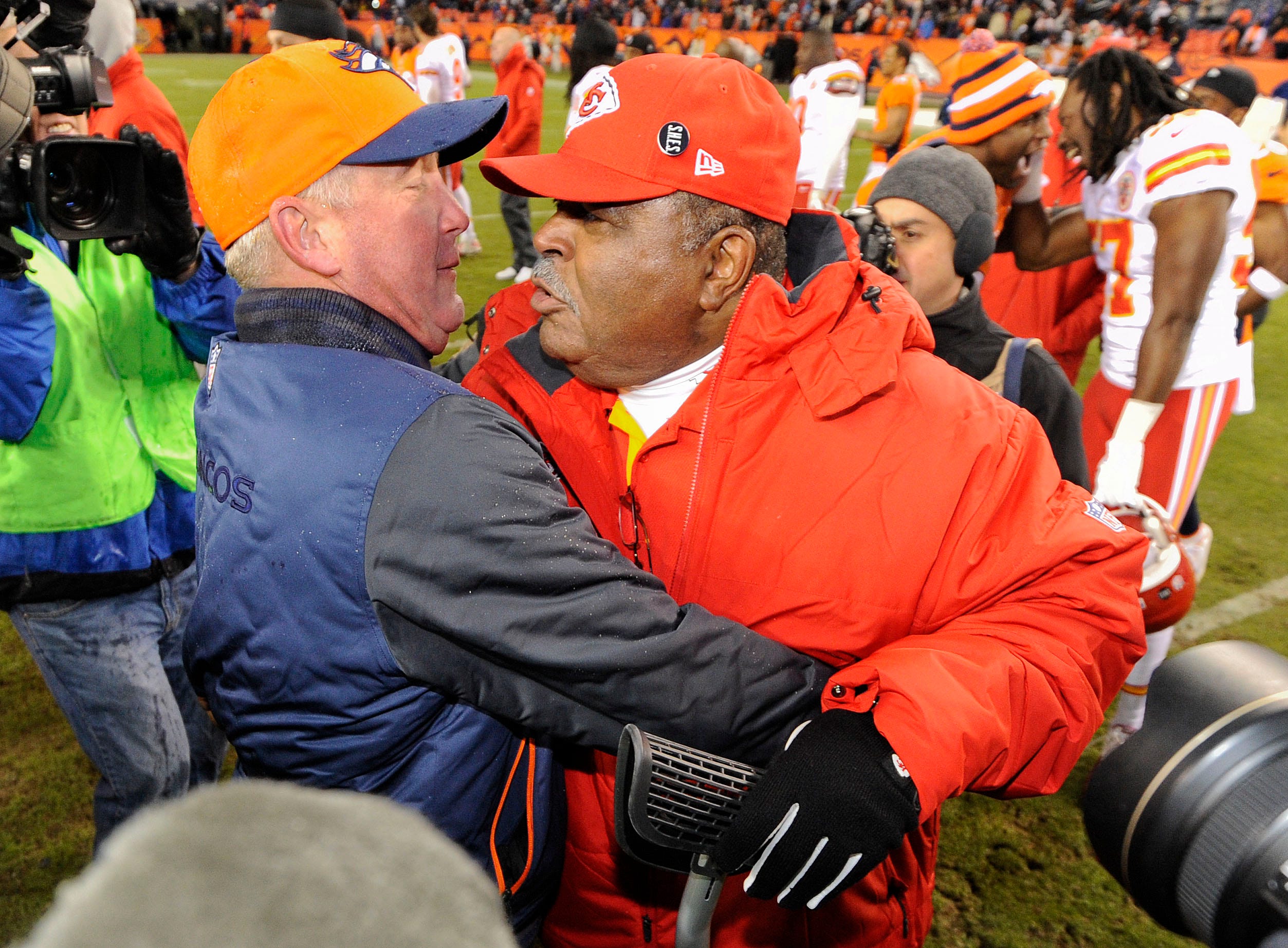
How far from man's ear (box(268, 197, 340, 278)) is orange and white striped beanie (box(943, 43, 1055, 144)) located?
9.75 feet

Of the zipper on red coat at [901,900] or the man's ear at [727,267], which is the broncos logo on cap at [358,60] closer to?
the man's ear at [727,267]

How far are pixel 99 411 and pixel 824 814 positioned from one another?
2.01 meters

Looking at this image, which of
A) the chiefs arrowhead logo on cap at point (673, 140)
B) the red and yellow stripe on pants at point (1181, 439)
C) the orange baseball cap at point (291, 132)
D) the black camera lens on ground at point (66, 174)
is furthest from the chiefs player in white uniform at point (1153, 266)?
the black camera lens on ground at point (66, 174)

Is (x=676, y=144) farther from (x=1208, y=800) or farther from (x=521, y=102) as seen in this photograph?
(x=521, y=102)

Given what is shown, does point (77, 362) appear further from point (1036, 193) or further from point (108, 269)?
point (1036, 193)

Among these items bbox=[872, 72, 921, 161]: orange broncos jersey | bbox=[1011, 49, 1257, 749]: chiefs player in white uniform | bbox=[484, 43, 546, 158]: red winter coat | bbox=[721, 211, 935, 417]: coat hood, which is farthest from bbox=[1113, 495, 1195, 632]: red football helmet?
bbox=[484, 43, 546, 158]: red winter coat

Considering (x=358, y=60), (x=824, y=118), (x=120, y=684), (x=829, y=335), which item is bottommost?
(x=120, y=684)

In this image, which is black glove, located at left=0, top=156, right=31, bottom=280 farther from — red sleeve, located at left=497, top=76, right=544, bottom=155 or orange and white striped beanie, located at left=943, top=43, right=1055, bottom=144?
red sleeve, located at left=497, top=76, right=544, bottom=155

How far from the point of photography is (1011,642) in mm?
1348

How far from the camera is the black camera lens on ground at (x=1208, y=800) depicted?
1.13m

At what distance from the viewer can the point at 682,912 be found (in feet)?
4.38

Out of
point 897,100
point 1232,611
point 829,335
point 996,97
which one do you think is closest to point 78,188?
point 829,335

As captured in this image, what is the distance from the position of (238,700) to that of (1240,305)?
4420mm

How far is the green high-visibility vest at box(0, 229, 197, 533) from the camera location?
7.22 ft
